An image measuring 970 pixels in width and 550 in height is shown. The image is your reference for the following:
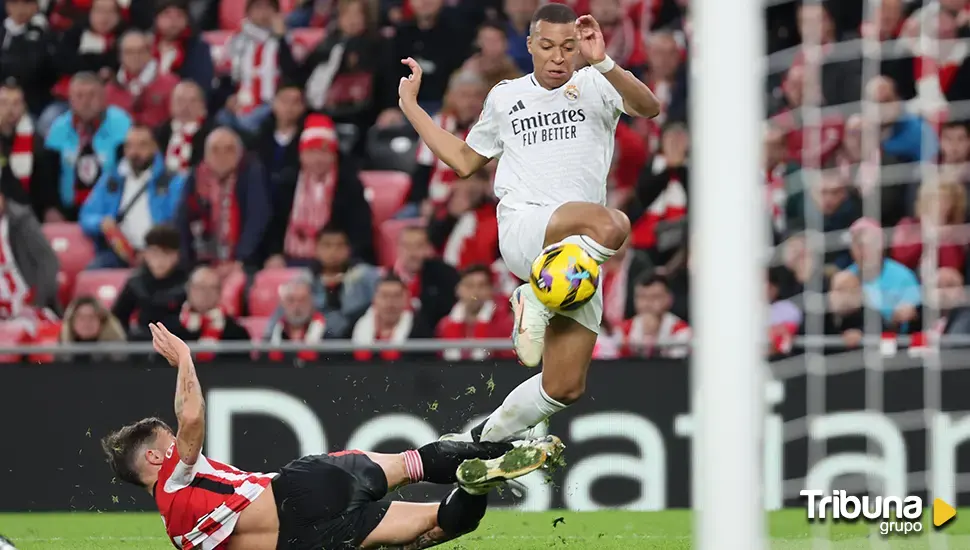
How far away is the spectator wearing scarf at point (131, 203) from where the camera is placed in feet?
32.5

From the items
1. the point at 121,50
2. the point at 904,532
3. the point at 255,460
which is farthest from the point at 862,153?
the point at 121,50

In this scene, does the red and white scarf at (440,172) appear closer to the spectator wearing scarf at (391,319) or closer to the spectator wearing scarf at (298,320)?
the spectator wearing scarf at (391,319)

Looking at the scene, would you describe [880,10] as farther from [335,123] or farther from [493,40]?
[335,123]

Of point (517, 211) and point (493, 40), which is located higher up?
point (493, 40)

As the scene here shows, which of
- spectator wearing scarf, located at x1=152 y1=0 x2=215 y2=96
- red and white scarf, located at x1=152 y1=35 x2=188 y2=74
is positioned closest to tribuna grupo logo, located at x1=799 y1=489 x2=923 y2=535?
spectator wearing scarf, located at x1=152 y1=0 x2=215 y2=96

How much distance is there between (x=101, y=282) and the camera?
9.80m

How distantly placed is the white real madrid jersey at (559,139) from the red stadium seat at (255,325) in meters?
3.78

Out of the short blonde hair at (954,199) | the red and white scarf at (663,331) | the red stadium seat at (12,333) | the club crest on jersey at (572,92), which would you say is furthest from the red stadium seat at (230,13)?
the club crest on jersey at (572,92)

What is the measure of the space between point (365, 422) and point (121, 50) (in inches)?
165

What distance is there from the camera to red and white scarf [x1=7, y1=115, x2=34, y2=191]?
10266 mm

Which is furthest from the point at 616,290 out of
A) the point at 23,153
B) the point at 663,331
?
the point at 23,153

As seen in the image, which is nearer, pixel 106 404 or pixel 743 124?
pixel 743 124

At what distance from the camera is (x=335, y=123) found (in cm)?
1025

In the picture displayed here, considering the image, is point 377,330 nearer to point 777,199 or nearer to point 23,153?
point 777,199
